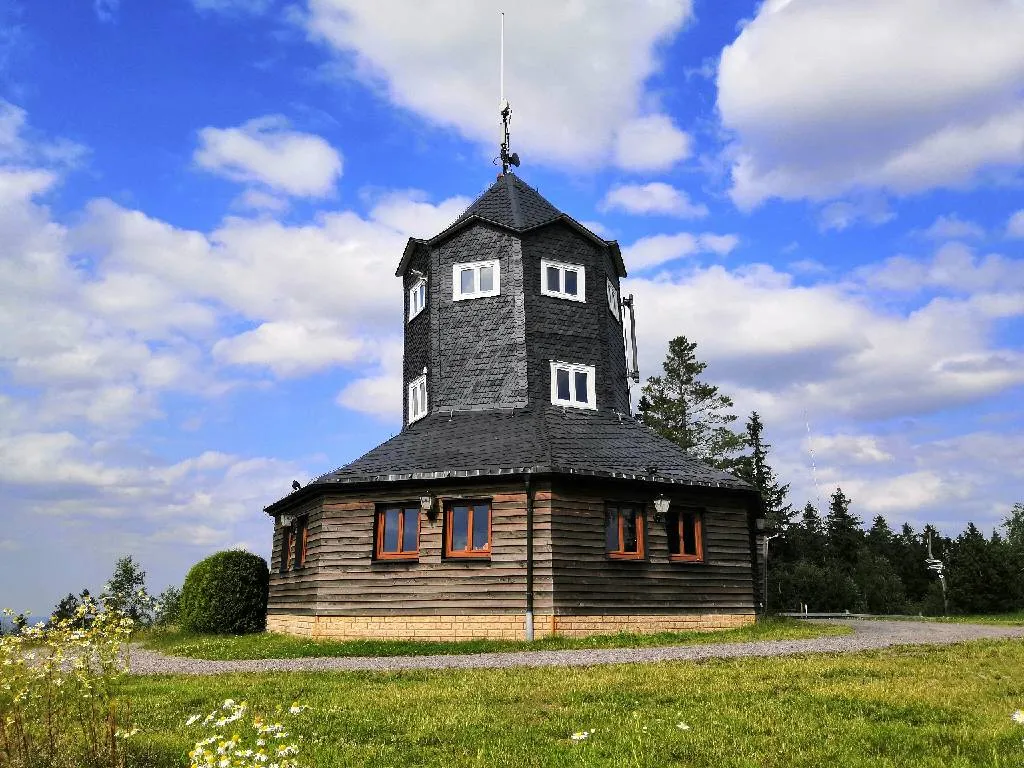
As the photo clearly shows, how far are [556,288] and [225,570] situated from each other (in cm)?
1292

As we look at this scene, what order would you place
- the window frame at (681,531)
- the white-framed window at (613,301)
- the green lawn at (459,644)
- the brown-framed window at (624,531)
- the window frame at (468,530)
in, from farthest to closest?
the white-framed window at (613,301)
the window frame at (681,531)
the brown-framed window at (624,531)
the window frame at (468,530)
the green lawn at (459,644)

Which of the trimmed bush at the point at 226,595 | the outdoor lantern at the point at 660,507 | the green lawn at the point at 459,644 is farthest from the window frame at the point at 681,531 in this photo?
the trimmed bush at the point at 226,595

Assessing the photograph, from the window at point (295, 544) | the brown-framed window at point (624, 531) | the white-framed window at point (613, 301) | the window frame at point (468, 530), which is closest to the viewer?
the window frame at point (468, 530)

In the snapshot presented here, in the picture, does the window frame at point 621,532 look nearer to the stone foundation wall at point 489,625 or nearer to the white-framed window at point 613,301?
the stone foundation wall at point 489,625

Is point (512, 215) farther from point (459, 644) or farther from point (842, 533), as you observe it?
point (842, 533)

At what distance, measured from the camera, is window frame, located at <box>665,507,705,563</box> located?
64.8 feet

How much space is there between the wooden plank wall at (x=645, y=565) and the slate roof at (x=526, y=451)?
55 centimetres

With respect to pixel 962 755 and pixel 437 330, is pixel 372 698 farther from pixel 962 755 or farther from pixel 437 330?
pixel 437 330

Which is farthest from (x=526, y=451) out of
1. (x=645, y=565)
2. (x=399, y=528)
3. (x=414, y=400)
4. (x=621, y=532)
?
(x=414, y=400)

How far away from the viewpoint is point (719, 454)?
151ft

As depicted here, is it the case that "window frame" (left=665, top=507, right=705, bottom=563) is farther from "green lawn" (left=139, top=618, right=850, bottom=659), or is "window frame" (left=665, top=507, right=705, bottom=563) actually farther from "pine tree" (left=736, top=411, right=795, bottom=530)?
"pine tree" (left=736, top=411, right=795, bottom=530)

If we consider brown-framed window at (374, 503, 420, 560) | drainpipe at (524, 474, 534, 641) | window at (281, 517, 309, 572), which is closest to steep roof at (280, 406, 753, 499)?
drainpipe at (524, 474, 534, 641)

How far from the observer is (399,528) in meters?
19.2

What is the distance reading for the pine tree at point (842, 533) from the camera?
77062 millimetres
